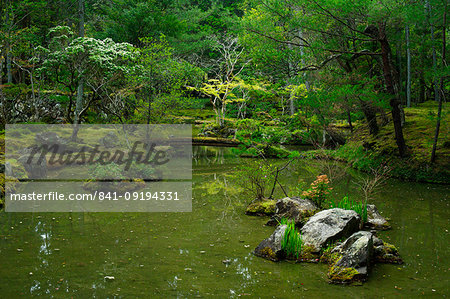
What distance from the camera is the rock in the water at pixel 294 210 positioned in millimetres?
6781

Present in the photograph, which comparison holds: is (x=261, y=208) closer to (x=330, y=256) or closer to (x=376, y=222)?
(x=376, y=222)

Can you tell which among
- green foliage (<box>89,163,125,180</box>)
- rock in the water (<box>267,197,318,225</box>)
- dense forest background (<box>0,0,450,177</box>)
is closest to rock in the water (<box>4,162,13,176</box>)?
green foliage (<box>89,163,125,180</box>)

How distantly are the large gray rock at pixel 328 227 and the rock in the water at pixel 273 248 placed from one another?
0.48 meters

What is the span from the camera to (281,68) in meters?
11.6

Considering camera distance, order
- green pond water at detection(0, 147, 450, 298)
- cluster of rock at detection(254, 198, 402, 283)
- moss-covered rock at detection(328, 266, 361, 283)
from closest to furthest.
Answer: green pond water at detection(0, 147, 450, 298) → moss-covered rock at detection(328, 266, 361, 283) → cluster of rock at detection(254, 198, 402, 283)

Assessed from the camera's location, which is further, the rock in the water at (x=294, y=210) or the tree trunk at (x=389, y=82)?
the tree trunk at (x=389, y=82)

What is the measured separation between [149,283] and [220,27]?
104 ft

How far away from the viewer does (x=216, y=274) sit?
473 centimetres

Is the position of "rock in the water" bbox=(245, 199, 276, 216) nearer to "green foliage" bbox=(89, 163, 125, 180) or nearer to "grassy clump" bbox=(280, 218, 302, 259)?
"grassy clump" bbox=(280, 218, 302, 259)

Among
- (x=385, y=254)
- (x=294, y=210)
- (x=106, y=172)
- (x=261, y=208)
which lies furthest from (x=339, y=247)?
(x=106, y=172)

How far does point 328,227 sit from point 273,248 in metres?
1.03

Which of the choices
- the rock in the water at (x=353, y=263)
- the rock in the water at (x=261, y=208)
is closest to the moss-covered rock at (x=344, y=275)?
the rock in the water at (x=353, y=263)

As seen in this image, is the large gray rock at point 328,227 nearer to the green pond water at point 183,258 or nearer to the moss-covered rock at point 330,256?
the moss-covered rock at point 330,256

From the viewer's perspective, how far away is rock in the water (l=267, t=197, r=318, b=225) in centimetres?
678
